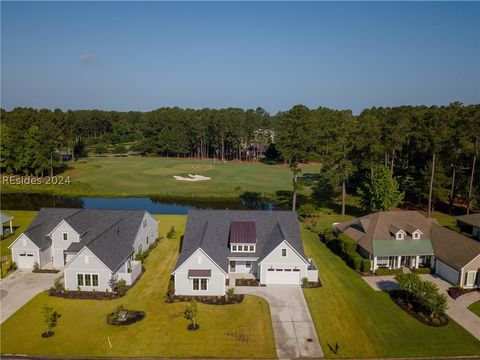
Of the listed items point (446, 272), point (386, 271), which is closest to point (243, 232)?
point (386, 271)

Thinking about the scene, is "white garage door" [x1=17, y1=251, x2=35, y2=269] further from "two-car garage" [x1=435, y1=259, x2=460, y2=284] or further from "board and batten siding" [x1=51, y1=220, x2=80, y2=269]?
"two-car garage" [x1=435, y1=259, x2=460, y2=284]

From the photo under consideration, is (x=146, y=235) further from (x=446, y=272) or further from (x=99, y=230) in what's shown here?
(x=446, y=272)

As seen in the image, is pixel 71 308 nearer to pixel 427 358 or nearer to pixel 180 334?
pixel 180 334

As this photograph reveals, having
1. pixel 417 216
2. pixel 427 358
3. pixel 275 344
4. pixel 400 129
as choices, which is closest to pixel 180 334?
pixel 275 344

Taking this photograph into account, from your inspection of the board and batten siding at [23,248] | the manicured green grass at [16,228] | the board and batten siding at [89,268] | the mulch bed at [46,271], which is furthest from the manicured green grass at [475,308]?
the manicured green grass at [16,228]

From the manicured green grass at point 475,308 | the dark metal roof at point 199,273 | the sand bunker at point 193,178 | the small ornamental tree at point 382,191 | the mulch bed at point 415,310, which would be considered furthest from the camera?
the sand bunker at point 193,178

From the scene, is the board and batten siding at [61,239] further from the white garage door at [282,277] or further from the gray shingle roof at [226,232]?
the white garage door at [282,277]
